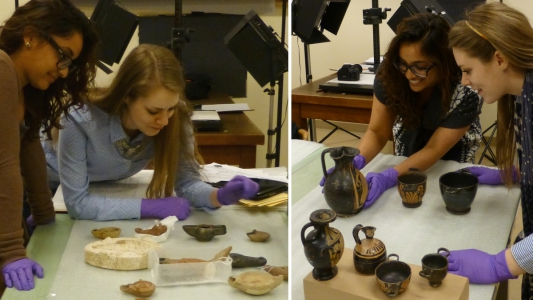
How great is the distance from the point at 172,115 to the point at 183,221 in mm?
293

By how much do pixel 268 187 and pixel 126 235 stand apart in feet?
1.25

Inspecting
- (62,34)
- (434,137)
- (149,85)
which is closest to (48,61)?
(62,34)

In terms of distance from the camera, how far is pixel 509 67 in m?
1.15

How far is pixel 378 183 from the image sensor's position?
1.31 meters

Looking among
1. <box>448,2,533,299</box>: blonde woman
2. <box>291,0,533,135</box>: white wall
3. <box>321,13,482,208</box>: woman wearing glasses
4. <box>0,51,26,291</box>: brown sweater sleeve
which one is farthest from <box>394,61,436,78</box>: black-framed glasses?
<box>291,0,533,135</box>: white wall

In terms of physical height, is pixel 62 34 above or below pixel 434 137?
above

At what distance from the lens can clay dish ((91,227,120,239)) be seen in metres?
1.17

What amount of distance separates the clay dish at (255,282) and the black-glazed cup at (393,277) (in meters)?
0.22

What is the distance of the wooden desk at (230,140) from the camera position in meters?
1.50

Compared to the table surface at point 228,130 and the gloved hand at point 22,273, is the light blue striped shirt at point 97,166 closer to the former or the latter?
the table surface at point 228,130

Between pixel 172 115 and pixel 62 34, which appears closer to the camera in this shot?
pixel 62 34

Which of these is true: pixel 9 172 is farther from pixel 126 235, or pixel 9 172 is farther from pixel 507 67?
pixel 507 67

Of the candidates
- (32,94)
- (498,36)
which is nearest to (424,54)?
(498,36)

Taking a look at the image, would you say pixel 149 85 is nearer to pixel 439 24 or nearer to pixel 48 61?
pixel 48 61
